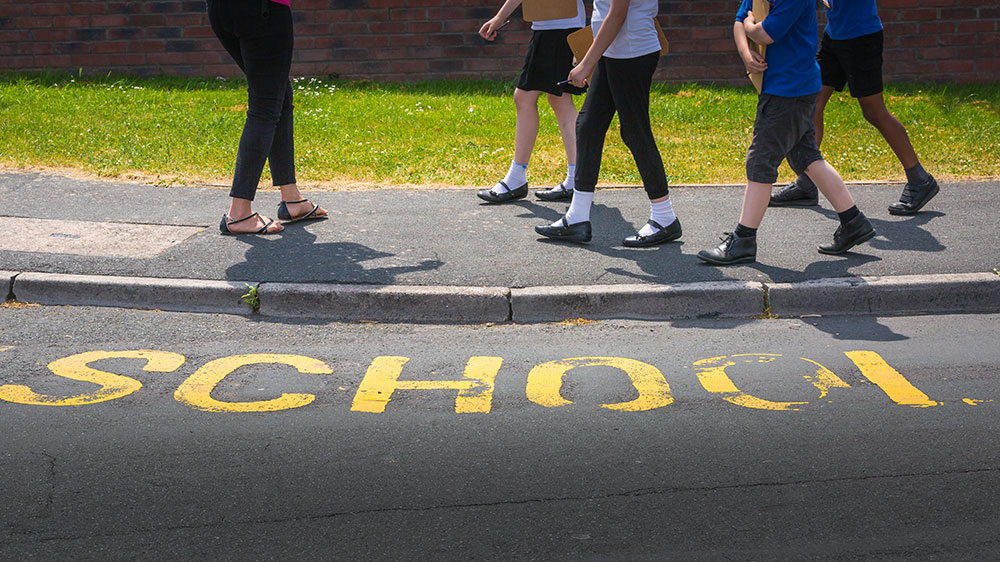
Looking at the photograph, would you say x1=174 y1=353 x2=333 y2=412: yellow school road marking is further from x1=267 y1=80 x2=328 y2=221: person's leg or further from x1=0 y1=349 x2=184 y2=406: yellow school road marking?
x1=267 y1=80 x2=328 y2=221: person's leg

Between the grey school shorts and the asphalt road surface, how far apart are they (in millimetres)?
926

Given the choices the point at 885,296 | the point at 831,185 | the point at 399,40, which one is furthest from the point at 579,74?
the point at 399,40

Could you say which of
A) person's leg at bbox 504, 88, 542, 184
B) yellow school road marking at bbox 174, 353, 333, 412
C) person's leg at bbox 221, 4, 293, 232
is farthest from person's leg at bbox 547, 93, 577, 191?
yellow school road marking at bbox 174, 353, 333, 412

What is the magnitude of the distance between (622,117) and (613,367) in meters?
1.99

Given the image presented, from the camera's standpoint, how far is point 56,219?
6621mm

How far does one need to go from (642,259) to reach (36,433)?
339cm

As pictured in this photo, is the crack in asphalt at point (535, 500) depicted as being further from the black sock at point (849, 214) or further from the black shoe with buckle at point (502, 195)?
the black shoe with buckle at point (502, 195)

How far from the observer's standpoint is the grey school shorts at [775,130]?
5.42 metres

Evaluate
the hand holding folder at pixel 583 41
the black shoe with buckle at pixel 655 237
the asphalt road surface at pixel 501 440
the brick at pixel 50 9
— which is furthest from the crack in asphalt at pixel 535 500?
the brick at pixel 50 9

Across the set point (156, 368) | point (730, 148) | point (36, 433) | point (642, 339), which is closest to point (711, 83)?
point (730, 148)

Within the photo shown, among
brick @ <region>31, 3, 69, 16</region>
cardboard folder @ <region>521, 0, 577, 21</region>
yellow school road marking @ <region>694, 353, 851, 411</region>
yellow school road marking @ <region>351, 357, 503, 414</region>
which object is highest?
brick @ <region>31, 3, 69, 16</region>

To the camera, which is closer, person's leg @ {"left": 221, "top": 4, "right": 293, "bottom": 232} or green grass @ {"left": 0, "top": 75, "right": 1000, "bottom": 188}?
person's leg @ {"left": 221, "top": 4, "right": 293, "bottom": 232}

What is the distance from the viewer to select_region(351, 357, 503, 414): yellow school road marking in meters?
3.95

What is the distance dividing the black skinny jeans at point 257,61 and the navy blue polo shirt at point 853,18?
3.58 metres
